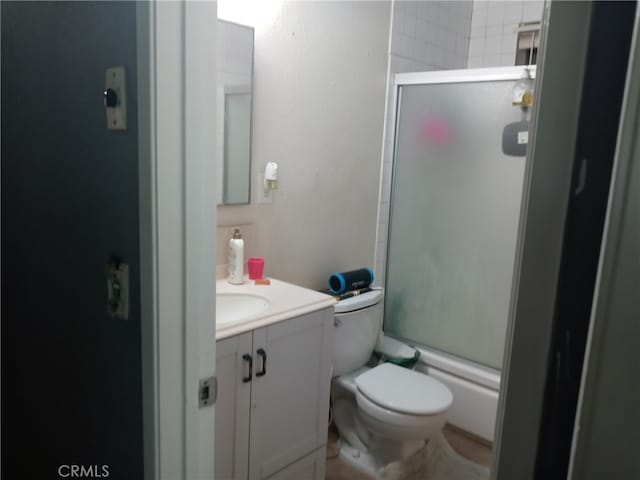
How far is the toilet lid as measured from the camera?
1914 mm

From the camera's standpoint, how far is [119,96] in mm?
863

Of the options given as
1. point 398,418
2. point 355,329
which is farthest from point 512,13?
point 398,418

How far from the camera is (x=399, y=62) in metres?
2.56

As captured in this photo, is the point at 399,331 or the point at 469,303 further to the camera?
the point at 399,331

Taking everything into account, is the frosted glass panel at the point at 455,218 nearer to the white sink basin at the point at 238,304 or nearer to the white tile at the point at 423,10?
the white tile at the point at 423,10

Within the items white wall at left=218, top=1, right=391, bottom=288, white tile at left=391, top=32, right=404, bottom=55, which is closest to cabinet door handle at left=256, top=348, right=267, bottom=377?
white wall at left=218, top=1, right=391, bottom=288

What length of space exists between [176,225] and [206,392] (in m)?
0.34

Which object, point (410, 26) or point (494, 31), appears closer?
point (410, 26)

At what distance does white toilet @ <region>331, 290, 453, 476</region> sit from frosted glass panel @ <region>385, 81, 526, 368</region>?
379 millimetres

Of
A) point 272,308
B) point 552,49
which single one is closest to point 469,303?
point 272,308

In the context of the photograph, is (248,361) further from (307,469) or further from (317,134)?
(317,134)

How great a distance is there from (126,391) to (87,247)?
30 cm

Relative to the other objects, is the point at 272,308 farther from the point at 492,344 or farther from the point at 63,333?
the point at 492,344
